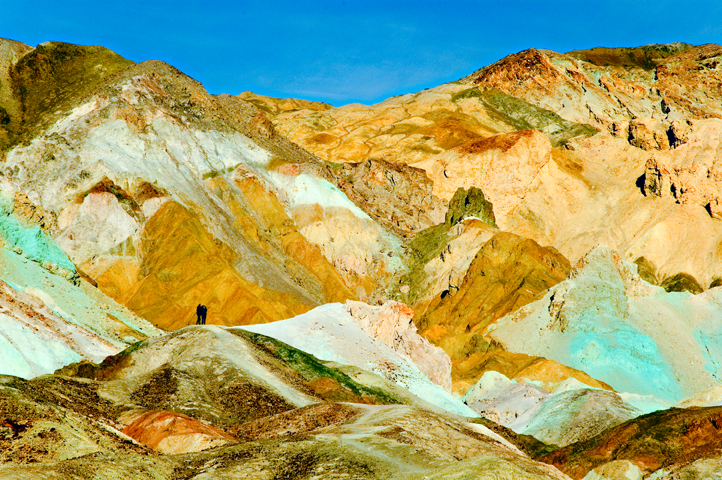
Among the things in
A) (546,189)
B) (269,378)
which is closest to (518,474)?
(269,378)

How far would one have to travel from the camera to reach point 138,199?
8612 cm

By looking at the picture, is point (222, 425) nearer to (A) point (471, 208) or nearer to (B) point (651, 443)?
(B) point (651, 443)

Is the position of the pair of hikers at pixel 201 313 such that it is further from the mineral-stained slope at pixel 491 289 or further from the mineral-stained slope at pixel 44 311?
the mineral-stained slope at pixel 491 289

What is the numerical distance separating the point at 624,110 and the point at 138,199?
372ft

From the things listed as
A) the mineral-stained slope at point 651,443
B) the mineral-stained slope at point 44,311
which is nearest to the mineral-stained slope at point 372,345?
the mineral-stained slope at point 651,443

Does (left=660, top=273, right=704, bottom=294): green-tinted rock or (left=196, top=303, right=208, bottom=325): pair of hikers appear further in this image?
(left=660, top=273, right=704, bottom=294): green-tinted rock

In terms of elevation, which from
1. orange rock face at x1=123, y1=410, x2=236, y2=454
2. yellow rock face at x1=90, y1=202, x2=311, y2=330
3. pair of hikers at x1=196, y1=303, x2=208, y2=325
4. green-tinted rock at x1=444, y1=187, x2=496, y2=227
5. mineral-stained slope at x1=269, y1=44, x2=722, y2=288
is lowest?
orange rock face at x1=123, y1=410, x2=236, y2=454

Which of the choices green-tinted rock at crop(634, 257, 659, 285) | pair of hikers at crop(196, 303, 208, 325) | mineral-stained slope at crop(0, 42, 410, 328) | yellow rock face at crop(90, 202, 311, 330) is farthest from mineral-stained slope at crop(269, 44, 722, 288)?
pair of hikers at crop(196, 303, 208, 325)

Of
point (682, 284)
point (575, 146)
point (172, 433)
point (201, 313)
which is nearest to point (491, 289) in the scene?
point (682, 284)

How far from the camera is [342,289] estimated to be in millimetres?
91688

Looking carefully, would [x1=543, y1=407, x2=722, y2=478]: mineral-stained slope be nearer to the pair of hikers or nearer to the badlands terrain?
the badlands terrain

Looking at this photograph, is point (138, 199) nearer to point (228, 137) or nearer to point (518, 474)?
point (228, 137)

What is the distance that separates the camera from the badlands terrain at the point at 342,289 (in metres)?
26.6

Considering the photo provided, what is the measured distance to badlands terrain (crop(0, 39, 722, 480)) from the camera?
26.6 metres
